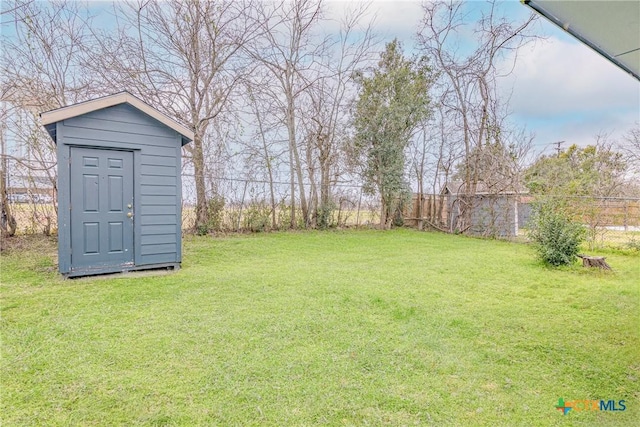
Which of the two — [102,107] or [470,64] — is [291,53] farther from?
[102,107]

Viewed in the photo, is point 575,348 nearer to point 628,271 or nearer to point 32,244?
point 628,271

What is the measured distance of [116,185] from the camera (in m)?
4.75

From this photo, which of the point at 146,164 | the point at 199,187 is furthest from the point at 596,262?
the point at 199,187

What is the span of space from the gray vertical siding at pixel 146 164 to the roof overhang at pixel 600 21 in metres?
4.90

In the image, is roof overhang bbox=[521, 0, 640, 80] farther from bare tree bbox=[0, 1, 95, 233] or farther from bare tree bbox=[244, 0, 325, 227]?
bare tree bbox=[244, 0, 325, 227]

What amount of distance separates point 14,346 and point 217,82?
8207 mm

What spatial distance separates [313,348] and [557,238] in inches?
220

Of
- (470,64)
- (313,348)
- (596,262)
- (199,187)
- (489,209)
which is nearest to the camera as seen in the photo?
(313,348)

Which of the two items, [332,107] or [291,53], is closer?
[291,53]

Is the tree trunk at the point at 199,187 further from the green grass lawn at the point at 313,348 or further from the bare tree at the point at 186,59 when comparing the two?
the green grass lawn at the point at 313,348

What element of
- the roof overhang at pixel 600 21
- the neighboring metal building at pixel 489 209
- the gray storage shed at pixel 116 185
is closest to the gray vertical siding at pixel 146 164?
the gray storage shed at pixel 116 185

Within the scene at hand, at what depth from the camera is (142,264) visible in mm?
4961

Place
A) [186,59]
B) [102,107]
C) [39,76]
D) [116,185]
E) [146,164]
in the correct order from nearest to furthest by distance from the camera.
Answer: [102,107] < [116,185] < [146,164] < [39,76] < [186,59]

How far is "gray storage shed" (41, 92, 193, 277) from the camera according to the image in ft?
14.4
